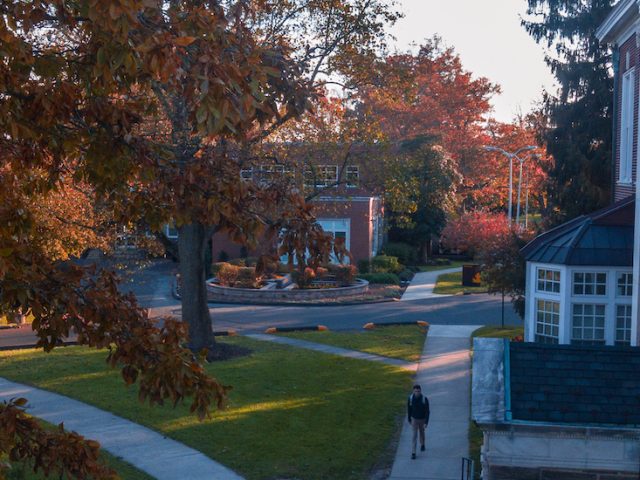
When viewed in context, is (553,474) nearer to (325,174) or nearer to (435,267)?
(325,174)

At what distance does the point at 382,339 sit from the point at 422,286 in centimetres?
1659

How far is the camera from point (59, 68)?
20.5 feet

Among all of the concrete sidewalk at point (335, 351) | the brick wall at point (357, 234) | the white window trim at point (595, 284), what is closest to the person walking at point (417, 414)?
the white window trim at point (595, 284)

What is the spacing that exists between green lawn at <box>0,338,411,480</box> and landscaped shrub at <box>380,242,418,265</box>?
1103 inches

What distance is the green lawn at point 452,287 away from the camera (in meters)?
39.0

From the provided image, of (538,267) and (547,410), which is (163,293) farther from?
(547,410)

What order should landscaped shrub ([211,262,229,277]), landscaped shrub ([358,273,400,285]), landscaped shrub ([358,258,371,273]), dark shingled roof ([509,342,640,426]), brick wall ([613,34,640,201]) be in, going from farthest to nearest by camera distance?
landscaped shrub ([358,258,371,273])
landscaped shrub ([358,273,400,285])
landscaped shrub ([211,262,229,277])
brick wall ([613,34,640,201])
dark shingled roof ([509,342,640,426])

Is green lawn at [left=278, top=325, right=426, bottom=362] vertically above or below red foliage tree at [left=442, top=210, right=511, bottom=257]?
below

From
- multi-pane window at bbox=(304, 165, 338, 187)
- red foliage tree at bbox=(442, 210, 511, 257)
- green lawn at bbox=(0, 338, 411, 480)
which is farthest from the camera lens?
red foliage tree at bbox=(442, 210, 511, 257)

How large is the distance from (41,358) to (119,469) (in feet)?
34.6

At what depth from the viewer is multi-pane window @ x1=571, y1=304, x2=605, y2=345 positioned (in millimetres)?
16562

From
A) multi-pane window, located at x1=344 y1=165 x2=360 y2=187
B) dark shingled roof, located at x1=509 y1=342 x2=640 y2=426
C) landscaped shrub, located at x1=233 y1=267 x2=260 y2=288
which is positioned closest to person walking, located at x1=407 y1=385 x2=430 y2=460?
dark shingled roof, located at x1=509 y1=342 x2=640 y2=426

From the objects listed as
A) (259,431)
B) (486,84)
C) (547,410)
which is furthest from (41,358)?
(486,84)

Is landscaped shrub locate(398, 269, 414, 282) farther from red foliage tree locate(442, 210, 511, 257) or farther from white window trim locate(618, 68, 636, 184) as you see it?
white window trim locate(618, 68, 636, 184)
